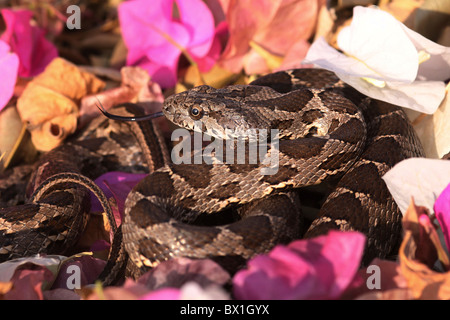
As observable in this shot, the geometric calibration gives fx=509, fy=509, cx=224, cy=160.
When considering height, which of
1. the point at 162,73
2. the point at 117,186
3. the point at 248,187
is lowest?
the point at 117,186

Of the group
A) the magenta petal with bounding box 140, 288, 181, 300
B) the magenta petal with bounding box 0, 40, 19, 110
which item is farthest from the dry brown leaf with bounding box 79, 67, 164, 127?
the magenta petal with bounding box 140, 288, 181, 300

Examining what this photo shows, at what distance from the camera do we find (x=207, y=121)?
1.93 meters

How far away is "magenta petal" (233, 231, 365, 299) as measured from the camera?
38.6 inches

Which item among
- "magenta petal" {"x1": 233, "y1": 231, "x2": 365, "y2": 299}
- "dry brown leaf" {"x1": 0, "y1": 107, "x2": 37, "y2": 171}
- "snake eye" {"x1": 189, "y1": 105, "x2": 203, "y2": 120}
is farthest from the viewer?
"dry brown leaf" {"x1": 0, "y1": 107, "x2": 37, "y2": 171}

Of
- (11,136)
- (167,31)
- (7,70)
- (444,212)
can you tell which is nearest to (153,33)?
(167,31)

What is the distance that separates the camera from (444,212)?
1248mm

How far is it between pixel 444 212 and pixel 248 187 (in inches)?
27.4

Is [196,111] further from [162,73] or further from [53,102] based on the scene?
[53,102]

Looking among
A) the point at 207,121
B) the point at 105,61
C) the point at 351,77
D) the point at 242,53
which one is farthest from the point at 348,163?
the point at 105,61

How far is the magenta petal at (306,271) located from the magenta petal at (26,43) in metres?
1.67

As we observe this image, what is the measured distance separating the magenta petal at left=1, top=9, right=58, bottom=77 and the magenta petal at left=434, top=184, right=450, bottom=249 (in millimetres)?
1804

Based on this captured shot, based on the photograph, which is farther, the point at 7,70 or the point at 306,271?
the point at 7,70

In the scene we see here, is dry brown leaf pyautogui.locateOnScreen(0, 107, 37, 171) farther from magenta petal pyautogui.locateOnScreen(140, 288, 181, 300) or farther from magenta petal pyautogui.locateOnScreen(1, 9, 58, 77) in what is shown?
magenta petal pyautogui.locateOnScreen(140, 288, 181, 300)

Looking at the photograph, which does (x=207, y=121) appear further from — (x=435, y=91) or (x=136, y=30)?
(x=435, y=91)
